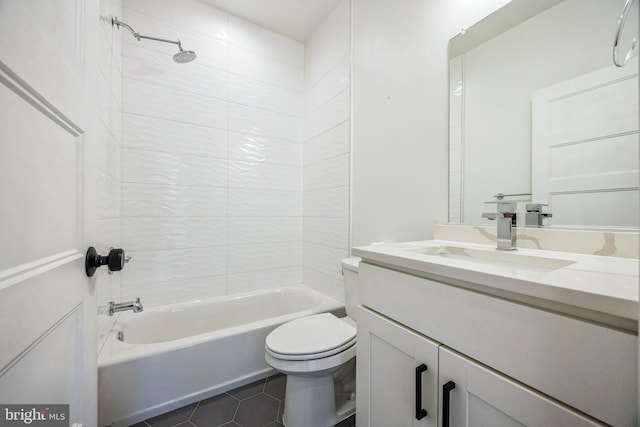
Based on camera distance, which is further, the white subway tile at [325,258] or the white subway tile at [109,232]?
the white subway tile at [325,258]

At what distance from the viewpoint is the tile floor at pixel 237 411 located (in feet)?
4.18

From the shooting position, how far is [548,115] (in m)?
0.93

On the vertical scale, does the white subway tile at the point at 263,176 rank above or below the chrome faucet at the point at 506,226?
above

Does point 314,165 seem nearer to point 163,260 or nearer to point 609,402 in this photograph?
point 163,260

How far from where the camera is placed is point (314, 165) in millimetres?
2266

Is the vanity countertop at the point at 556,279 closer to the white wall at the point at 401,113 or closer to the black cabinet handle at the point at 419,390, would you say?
the black cabinet handle at the point at 419,390

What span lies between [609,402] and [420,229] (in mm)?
994

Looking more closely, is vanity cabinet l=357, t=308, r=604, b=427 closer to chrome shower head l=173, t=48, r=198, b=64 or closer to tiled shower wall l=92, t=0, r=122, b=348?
tiled shower wall l=92, t=0, r=122, b=348

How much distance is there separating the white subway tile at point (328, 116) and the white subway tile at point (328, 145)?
43mm

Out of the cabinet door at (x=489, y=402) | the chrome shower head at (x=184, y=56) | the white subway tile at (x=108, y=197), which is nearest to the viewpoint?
the cabinet door at (x=489, y=402)

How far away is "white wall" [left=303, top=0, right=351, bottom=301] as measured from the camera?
1908mm

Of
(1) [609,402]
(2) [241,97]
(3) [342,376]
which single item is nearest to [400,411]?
(1) [609,402]

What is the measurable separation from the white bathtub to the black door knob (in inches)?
35.7

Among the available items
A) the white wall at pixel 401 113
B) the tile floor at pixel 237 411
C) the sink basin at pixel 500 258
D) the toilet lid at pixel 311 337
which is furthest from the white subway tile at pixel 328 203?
the tile floor at pixel 237 411
